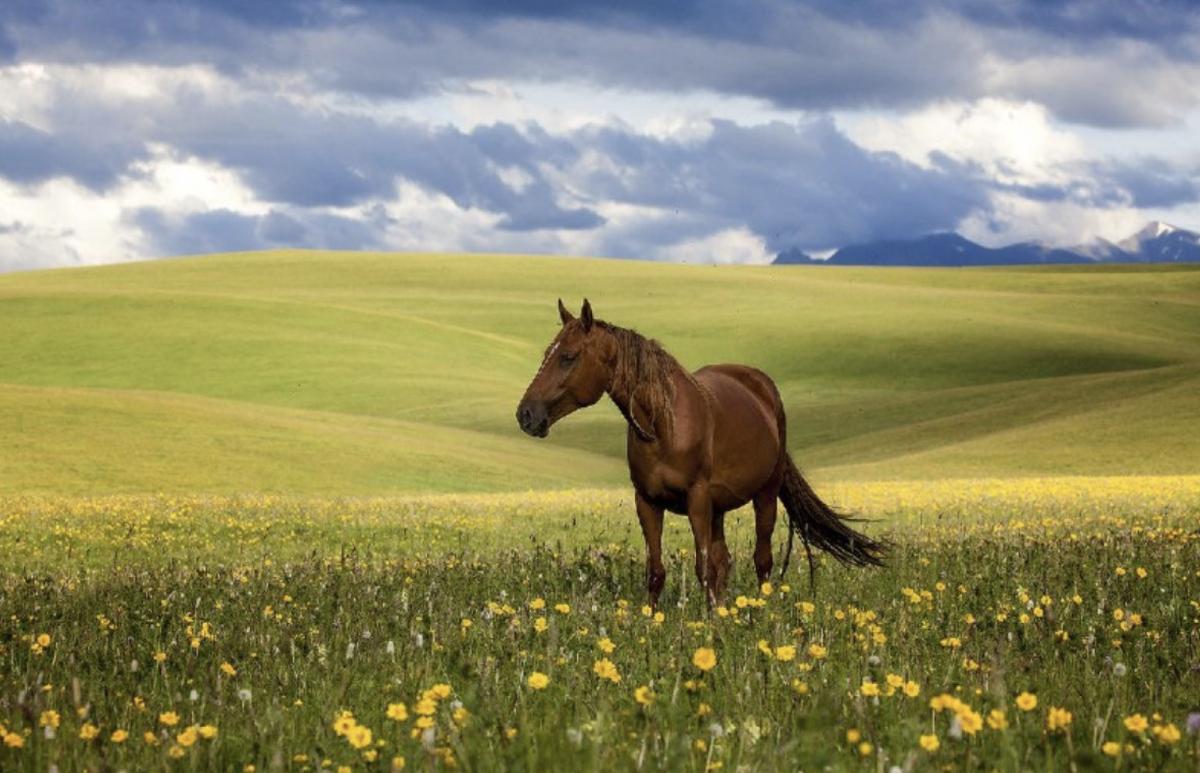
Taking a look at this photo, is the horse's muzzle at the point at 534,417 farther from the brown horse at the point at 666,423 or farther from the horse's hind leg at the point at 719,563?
the horse's hind leg at the point at 719,563

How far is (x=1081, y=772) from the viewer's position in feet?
16.6

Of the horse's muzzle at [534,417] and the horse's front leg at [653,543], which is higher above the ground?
the horse's muzzle at [534,417]

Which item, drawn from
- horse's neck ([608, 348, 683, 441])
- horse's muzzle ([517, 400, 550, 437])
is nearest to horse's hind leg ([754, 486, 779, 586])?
horse's neck ([608, 348, 683, 441])

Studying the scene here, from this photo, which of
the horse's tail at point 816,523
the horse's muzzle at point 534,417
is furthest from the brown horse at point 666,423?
the horse's tail at point 816,523

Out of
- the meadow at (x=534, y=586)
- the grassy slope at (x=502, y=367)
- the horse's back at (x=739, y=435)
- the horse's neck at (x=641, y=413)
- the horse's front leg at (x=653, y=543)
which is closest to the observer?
the meadow at (x=534, y=586)

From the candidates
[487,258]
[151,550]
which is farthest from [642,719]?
[487,258]

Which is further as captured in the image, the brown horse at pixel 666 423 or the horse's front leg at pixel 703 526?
the horse's front leg at pixel 703 526

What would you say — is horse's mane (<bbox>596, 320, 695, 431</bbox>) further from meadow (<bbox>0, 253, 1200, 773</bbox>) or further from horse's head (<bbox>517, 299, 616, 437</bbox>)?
meadow (<bbox>0, 253, 1200, 773</bbox>)

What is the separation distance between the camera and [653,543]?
33.8 feet

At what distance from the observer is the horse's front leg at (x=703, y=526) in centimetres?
1018

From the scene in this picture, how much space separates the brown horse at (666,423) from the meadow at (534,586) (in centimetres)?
68

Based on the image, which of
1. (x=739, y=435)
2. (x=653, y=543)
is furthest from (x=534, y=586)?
(x=739, y=435)

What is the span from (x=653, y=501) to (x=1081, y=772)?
5611 mm

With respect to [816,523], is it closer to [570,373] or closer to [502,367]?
[570,373]
